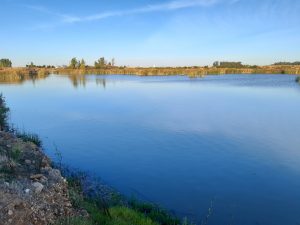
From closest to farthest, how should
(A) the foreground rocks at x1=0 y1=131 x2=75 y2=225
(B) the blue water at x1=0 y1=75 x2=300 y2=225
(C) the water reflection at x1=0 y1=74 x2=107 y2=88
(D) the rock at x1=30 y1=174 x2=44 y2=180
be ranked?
1. (A) the foreground rocks at x1=0 y1=131 x2=75 y2=225
2. (D) the rock at x1=30 y1=174 x2=44 y2=180
3. (B) the blue water at x1=0 y1=75 x2=300 y2=225
4. (C) the water reflection at x1=0 y1=74 x2=107 y2=88

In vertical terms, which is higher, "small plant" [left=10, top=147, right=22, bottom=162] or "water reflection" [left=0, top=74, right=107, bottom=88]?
"small plant" [left=10, top=147, right=22, bottom=162]

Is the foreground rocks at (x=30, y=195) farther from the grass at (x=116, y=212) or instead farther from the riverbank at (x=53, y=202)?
the grass at (x=116, y=212)

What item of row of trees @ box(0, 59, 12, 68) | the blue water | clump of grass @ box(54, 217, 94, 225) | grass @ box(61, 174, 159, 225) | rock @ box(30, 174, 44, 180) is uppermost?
row of trees @ box(0, 59, 12, 68)

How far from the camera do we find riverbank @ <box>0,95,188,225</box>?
522cm

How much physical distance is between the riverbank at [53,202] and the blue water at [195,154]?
943 millimetres

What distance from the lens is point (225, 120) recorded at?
1897 centimetres

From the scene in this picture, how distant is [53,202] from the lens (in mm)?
5785

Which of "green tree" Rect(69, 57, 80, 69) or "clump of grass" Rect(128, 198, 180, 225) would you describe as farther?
"green tree" Rect(69, 57, 80, 69)

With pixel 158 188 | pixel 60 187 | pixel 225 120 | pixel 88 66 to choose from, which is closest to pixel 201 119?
pixel 225 120

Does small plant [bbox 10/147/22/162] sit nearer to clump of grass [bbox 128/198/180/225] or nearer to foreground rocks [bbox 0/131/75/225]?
foreground rocks [bbox 0/131/75/225]

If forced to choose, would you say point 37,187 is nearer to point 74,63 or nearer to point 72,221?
point 72,221

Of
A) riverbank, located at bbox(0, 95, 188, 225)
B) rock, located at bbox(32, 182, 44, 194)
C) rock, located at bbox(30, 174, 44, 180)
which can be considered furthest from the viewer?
rock, located at bbox(30, 174, 44, 180)

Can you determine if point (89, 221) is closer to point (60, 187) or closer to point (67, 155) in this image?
point (60, 187)

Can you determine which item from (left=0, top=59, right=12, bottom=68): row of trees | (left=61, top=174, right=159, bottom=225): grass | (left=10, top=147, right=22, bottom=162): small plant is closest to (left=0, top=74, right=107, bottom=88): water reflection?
(left=10, top=147, right=22, bottom=162): small plant
